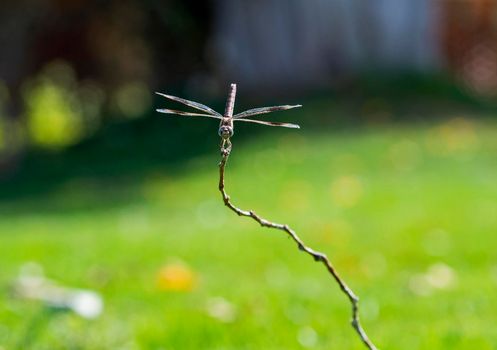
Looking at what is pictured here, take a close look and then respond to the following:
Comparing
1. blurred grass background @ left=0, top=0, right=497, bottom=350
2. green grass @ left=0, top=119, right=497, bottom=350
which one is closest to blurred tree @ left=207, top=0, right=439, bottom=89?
blurred grass background @ left=0, top=0, right=497, bottom=350

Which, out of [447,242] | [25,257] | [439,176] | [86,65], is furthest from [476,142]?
[86,65]

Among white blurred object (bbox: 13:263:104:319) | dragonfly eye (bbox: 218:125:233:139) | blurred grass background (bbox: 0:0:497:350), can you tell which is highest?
dragonfly eye (bbox: 218:125:233:139)

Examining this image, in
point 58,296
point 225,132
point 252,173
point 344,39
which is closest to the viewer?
point 225,132

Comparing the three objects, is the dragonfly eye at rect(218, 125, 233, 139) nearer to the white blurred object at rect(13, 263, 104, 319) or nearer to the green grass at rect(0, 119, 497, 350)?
the white blurred object at rect(13, 263, 104, 319)

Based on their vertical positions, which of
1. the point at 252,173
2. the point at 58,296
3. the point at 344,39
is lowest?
the point at 252,173

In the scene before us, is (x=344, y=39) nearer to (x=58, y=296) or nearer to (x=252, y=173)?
(x=252, y=173)

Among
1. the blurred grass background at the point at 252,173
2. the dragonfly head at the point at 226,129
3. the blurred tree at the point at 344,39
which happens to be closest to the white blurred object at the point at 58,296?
the blurred grass background at the point at 252,173

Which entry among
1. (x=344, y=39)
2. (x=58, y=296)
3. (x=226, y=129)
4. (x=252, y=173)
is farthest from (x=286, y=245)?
(x=344, y=39)
